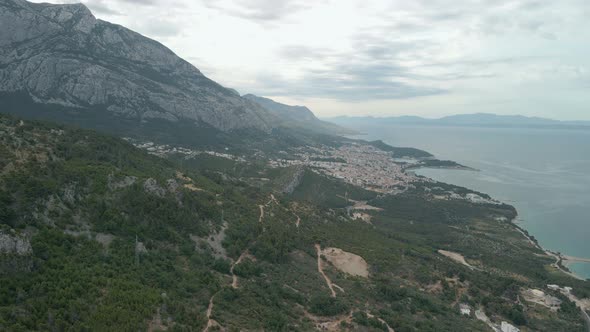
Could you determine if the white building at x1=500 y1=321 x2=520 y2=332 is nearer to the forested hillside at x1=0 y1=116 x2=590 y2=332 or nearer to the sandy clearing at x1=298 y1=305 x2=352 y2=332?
the forested hillside at x1=0 y1=116 x2=590 y2=332

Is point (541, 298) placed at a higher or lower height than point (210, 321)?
lower

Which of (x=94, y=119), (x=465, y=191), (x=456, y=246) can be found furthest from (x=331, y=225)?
(x=94, y=119)

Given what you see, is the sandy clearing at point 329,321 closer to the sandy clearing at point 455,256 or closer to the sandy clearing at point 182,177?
the sandy clearing at point 182,177

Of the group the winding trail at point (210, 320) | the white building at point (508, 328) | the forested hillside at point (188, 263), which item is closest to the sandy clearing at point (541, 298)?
the forested hillside at point (188, 263)

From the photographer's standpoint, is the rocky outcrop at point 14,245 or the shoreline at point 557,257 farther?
the shoreline at point 557,257

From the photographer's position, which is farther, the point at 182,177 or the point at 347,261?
the point at 182,177

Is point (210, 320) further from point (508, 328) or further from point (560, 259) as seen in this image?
point (560, 259)

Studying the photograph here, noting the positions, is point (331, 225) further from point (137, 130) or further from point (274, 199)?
point (137, 130)

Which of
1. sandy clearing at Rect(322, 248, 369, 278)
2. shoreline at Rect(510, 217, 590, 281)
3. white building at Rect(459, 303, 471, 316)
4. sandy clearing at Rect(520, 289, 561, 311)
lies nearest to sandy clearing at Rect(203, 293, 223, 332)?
sandy clearing at Rect(322, 248, 369, 278)

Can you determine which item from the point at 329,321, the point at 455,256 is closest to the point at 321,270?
the point at 329,321
